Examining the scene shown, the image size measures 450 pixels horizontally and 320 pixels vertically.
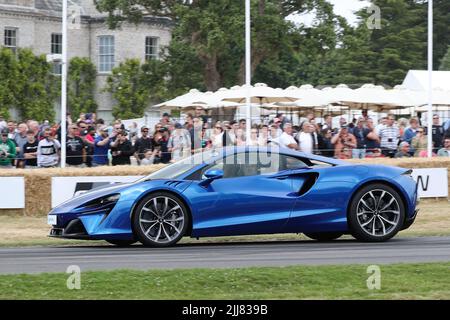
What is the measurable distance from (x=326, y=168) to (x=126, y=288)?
5122mm

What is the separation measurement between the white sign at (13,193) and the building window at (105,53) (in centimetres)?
3396

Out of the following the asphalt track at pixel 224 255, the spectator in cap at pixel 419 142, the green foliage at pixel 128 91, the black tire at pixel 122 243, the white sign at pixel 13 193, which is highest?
the green foliage at pixel 128 91

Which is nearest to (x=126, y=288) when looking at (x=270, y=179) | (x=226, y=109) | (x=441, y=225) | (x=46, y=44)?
(x=270, y=179)

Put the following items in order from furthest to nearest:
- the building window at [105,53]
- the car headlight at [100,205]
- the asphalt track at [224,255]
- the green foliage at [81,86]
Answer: the building window at [105,53]
the green foliage at [81,86]
the car headlight at [100,205]
the asphalt track at [224,255]

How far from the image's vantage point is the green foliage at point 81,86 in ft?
163

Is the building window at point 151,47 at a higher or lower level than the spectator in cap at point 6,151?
higher

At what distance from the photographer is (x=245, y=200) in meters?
13.4

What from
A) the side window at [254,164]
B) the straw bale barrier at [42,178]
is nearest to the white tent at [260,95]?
the straw bale barrier at [42,178]

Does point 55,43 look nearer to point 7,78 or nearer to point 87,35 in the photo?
point 87,35

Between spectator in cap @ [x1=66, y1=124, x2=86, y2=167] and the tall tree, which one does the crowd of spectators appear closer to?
spectator in cap @ [x1=66, y1=124, x2=86, y2=167]

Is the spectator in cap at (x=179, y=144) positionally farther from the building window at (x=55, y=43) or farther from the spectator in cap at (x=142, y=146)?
the building window at (x=55, y=43)

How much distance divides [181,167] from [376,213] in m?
2.65

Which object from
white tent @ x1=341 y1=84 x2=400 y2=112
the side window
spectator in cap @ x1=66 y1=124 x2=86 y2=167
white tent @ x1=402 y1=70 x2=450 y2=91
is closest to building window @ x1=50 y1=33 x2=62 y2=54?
white tent @ x1=402 y1=70 x2=450 y2=91

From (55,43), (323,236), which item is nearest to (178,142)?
(323,236)
